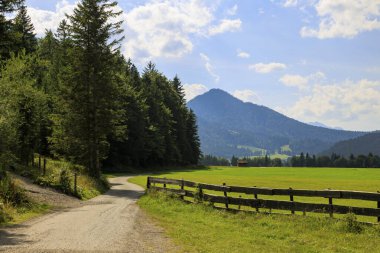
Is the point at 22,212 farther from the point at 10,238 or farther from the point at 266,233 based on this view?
the point at 266,233

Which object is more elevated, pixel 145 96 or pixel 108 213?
pixel 145 96

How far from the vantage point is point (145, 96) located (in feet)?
307

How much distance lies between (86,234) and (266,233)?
20.9 ft

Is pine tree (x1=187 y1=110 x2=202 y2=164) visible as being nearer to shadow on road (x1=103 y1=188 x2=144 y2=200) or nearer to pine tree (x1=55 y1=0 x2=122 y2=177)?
pine tree (x1=55 y1=0 x2=122 y2=177)

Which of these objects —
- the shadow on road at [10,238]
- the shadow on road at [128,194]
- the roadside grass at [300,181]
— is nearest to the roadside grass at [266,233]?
the shadow on road at [10,238]

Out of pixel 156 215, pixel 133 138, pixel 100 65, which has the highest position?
pixel 100 65

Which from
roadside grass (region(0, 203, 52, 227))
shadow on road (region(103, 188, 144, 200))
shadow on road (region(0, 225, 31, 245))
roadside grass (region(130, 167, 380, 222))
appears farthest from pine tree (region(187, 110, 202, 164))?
shadow on road (region(0, 225, 31, 245))

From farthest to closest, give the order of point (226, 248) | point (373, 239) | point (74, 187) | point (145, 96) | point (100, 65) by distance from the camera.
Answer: point (145, 96) < point (100, 65) < point (74, 187) < point (373, 239) < point (226, 248)

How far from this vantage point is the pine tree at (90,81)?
131ft


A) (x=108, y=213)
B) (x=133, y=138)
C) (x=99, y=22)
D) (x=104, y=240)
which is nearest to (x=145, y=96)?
(x=133, y=138)

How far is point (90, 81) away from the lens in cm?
3984

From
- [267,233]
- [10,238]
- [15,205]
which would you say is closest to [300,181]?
[267,233]

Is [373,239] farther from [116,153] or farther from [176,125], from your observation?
[176,125]

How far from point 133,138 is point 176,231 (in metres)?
66.4
